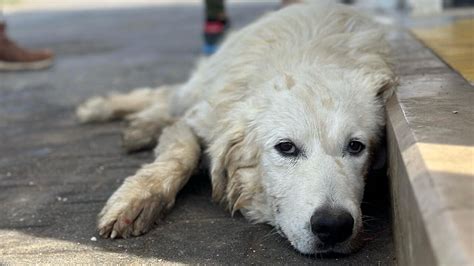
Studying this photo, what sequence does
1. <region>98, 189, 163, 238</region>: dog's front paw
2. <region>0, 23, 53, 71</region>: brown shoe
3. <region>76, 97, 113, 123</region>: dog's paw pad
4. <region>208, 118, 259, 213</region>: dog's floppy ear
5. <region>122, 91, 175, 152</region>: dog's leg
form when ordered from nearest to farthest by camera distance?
<region>98, 189, 163, 238</region>: dog's front paw, <region>208, 118, 259, 213</region>: dog's floppy ear, <region>122, 91, 175, 152</region>: dog's leg, <region>76, 97, 113, 123</region>: dog's paw pad, <region>0, 23, 53, 71</region>: brown shoe

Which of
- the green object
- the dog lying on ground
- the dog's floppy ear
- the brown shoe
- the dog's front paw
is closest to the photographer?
the dog lying on ground

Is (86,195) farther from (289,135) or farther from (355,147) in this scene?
(355,147)

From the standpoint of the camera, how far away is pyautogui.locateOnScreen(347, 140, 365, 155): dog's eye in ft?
8.95

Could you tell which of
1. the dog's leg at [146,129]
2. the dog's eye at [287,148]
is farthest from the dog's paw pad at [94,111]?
the dog's eye at [287,148]

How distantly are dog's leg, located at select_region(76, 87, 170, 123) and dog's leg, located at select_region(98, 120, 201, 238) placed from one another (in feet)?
4.63

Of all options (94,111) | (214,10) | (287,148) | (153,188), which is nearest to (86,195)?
(153,188)

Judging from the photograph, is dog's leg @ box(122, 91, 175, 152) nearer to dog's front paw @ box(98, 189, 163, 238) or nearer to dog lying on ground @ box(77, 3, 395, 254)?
dog lying on ground @ box(77, 3, 395, 254)

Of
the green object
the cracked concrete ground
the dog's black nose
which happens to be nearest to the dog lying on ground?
the dog's black nose

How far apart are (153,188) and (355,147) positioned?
89cm

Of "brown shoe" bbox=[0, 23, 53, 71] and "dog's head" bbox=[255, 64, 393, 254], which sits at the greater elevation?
"dog's head" bbox=[255, 64, 393, 254]

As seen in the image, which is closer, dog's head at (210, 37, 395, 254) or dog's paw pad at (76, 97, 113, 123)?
dog's head at (210, 37, 395, 254)

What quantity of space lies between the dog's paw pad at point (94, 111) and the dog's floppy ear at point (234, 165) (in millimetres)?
1892

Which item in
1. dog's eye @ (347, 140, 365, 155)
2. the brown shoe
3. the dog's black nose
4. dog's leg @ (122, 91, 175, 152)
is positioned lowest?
the brown shoe

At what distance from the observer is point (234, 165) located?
3016 millimetres
